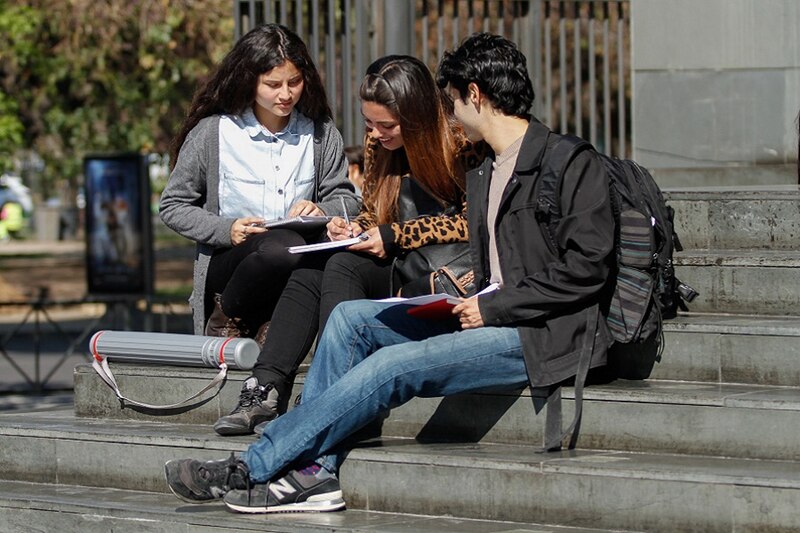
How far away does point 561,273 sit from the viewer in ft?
15.9

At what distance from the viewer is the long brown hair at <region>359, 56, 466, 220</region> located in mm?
5520

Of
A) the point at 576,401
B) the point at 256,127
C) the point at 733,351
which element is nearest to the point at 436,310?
the point at 576,401

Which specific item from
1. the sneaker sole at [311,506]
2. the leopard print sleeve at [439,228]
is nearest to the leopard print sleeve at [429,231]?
the leopard print sleeve at [439,228]

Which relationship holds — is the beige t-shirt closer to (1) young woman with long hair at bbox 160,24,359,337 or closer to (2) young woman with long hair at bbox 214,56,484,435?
(2) young woman with long hair at bbox 214,56,484,435

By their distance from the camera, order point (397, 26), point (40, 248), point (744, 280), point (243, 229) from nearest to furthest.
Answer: point (744, 280) < point (243, 229) < point (397, 26) < point (40, 248)

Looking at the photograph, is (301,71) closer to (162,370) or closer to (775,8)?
(162,370)

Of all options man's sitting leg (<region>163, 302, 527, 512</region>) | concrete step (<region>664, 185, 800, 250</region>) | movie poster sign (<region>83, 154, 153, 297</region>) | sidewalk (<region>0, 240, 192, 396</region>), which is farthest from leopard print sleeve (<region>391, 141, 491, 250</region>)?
movie poster sign (<region>83, 154, 153, 297</region>)

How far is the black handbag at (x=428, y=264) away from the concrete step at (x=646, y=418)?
1.43 feet

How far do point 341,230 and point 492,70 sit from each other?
1030 mm

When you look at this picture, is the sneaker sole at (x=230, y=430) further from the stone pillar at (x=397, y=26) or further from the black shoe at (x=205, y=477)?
the stone pillar at (x=397, y=26)

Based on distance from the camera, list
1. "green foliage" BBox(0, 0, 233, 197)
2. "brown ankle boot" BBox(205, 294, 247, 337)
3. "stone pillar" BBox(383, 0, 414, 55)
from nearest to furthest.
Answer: "brown ankle boot" BBox(205, 294, 247, 337) → "stone pillar" BBox(383, 0, 414, 55) → "green foliage" BBox(0, 0, 233, 197)

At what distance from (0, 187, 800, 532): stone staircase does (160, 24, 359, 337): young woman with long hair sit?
0.39 meters

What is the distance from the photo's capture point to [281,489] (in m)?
4.93

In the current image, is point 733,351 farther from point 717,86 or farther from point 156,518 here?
point 717,86
